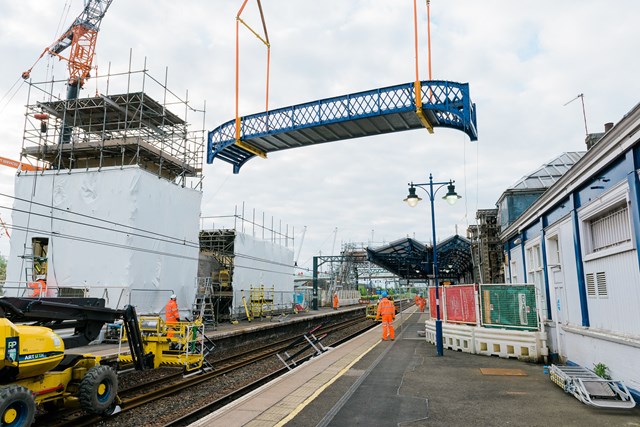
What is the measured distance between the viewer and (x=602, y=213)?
8867 millimetres

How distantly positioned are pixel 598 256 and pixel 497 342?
486cm

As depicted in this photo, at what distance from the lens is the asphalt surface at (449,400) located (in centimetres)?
661

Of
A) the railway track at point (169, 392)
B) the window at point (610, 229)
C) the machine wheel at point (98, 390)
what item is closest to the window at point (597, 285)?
the window at point (610, 229)

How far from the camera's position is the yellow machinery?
21.2 ft

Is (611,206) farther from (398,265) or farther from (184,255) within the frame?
(398,265)

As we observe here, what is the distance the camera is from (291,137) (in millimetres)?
14039

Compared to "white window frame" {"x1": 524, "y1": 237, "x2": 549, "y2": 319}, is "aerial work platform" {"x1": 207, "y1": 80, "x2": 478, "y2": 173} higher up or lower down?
higher up

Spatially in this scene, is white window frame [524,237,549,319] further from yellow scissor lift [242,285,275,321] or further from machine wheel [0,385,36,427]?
yellow scissor lift [242,285,275,321]

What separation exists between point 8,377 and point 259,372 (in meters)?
8.37

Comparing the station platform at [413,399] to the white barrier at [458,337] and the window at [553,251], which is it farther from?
the window at [553,251]

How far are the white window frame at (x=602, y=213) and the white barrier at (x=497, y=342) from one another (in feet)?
11.3

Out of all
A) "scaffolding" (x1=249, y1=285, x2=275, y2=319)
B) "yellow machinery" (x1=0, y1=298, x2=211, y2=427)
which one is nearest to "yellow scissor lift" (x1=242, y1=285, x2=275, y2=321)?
"scaffolding" (x1=249, y1=285, x2=275, y2=319)

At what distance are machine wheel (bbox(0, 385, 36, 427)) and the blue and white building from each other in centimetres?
970

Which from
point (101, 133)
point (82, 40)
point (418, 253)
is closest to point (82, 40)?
point (82, 40)
